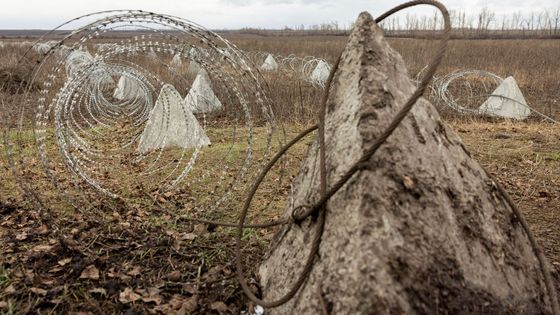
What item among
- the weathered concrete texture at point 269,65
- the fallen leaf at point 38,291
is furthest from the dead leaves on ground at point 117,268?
the weathered concrete texture at point 269,65

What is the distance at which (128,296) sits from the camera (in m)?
3.30

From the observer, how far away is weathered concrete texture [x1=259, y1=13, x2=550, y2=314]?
2.11 meters

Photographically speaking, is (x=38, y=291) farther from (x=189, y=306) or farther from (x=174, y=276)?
(x=189, y=306)

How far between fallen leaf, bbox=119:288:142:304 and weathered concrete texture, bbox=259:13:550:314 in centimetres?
105

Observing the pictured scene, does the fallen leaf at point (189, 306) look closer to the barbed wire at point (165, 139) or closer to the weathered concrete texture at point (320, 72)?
the barbed wire at point (165, 139)

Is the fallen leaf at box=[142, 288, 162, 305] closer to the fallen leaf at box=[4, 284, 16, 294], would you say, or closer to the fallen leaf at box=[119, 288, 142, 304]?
the fallen leaf at box=[119, 288, 142, 304]

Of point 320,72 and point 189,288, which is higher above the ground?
point 189,288

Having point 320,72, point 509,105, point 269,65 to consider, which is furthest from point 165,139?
point 269,65

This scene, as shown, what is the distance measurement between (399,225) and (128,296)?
1.98 metres

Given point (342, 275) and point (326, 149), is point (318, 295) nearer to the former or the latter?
point (342, 275)

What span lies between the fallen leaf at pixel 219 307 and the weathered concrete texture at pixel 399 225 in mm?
532

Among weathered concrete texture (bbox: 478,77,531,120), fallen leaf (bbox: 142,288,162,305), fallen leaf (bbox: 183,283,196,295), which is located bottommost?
weathered concrete texture (bbox: 478,77,531,120)

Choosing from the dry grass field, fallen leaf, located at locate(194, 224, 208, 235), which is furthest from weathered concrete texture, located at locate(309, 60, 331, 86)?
fallen leaf, located at locate(194, 224, 208, 235)

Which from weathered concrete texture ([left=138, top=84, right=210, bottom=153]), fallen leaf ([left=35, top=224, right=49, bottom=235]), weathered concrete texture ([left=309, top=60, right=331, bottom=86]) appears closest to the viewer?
fallen leaf ([left=35, top=224, right=49, bottom=235])
